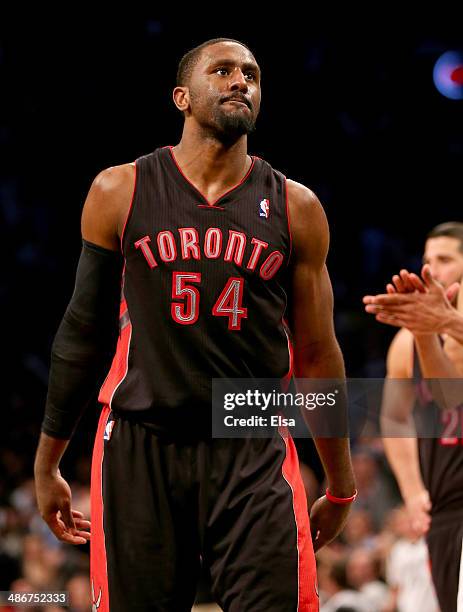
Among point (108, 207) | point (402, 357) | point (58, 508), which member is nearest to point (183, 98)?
point (108, 207)

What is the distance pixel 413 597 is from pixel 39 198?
215 inches

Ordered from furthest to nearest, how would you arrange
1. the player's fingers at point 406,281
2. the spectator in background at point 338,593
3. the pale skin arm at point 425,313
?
the spectator in background at point 338,593, the pale skin arm at point 425,313, the player's fingers at point 406,281

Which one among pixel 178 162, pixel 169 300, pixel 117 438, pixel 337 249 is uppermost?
pixel 337 249

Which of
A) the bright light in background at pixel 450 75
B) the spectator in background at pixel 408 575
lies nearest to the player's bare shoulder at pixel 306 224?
the spectator in background at pixel 408 575

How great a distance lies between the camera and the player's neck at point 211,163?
275 centimetres

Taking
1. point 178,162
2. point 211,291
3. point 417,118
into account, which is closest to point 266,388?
point 211,291

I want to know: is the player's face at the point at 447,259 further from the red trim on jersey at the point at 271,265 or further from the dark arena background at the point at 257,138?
the dark arena background at the point at 257,138

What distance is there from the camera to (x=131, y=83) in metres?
8.34

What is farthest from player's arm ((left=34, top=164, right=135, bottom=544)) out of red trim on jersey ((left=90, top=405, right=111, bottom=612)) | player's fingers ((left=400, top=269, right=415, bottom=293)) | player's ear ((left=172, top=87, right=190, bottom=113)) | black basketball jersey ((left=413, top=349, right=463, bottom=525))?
black basketball jersey ((left=413, top=349, right=463, bottom=525))

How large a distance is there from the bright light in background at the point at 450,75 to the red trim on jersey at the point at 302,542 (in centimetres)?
601

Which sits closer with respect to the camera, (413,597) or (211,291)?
(211,291)

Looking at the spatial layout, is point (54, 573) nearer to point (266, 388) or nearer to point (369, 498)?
point (369, 498)

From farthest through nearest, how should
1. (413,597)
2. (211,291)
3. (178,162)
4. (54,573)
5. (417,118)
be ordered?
(417,118) → (54,573) → (413,597) → (178,162) → (211,291)

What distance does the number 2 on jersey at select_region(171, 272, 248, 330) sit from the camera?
2607 millimetres
